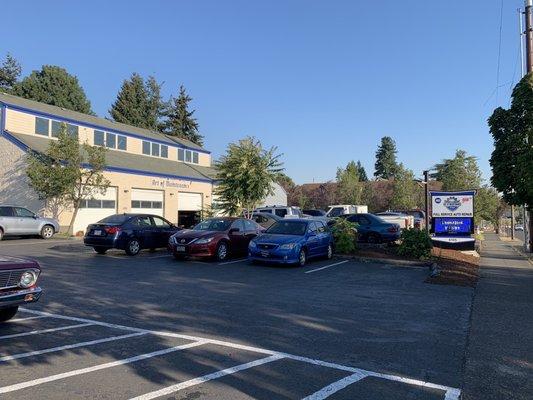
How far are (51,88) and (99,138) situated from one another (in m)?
32.8

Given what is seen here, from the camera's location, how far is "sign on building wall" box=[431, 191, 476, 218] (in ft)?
59.5

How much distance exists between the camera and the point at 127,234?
1703 cm

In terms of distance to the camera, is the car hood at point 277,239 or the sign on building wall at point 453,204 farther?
the sign on building wall at point 453,204

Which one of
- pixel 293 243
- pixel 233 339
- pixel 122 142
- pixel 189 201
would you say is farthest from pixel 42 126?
pixel 233 339

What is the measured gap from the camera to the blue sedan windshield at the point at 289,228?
16016 mm

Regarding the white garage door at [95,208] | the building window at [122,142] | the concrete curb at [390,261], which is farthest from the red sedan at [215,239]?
the building window at [122,142]

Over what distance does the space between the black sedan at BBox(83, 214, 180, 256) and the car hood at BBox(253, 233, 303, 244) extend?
465 cm

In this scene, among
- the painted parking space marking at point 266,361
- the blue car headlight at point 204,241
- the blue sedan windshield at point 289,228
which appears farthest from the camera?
the blue sedan windshield at point 289,228

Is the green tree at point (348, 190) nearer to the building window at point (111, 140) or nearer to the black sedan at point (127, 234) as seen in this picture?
the building window at point (111, 140)

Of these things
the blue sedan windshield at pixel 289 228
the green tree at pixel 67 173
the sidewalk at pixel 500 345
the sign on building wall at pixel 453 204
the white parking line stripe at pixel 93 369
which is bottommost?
the sidewalk at pixel 500 345

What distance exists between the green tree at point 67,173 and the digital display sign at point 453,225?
18.9 metres

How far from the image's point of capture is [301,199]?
61656 millimetres

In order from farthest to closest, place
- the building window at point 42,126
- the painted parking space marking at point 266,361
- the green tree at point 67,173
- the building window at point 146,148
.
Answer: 1. the building window at point 146,148
2. the building window at point 42,126
3. the green tree at point 67,173
4. the painted parking space marking at point 266,361

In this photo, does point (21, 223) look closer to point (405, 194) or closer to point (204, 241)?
point (204, 241)
